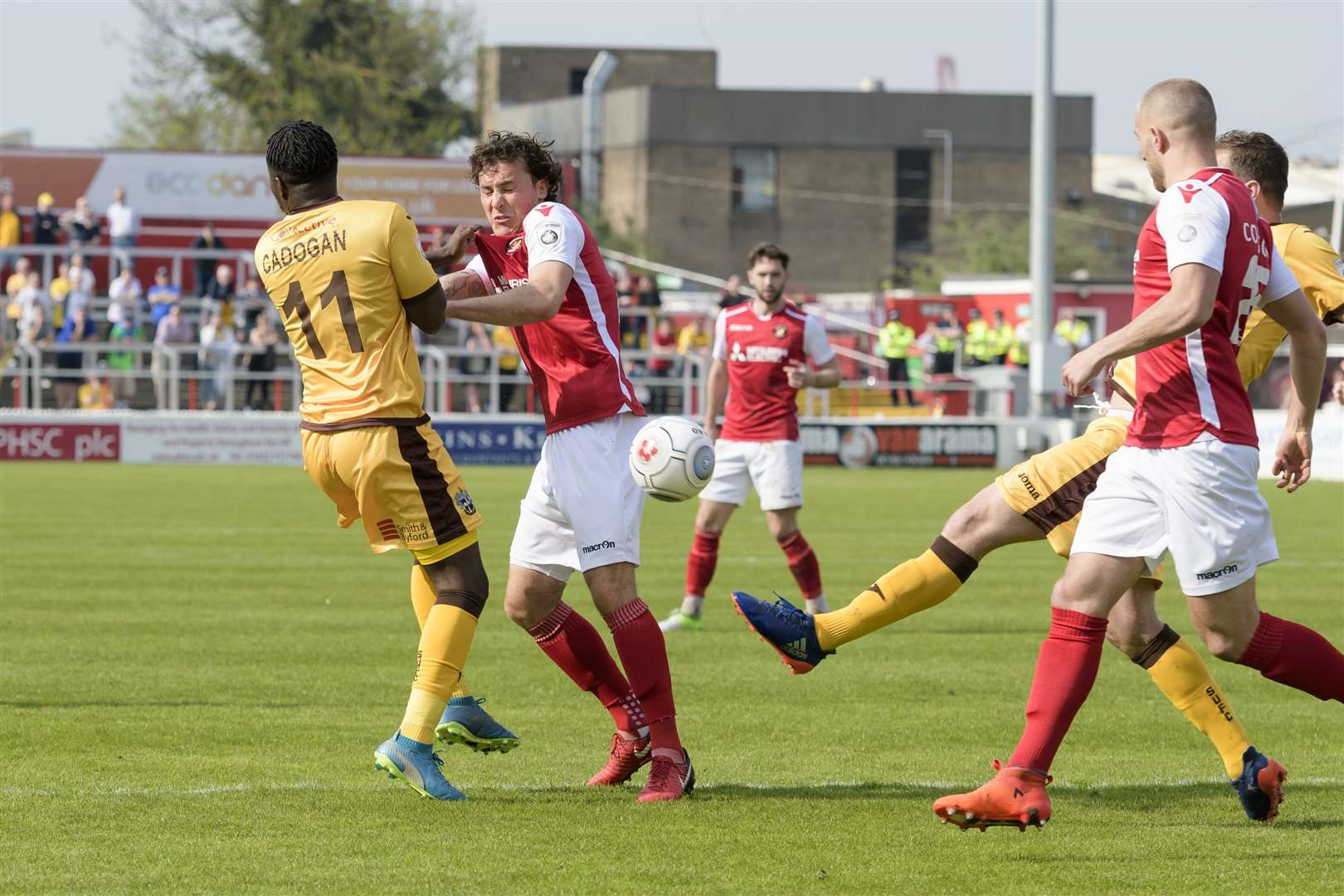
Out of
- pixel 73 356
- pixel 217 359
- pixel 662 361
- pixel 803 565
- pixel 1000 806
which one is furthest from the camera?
pixel 662 361

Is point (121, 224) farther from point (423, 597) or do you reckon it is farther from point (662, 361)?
point (423, 597)

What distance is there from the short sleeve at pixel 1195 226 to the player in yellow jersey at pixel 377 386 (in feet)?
7.82

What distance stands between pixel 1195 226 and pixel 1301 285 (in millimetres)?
1215

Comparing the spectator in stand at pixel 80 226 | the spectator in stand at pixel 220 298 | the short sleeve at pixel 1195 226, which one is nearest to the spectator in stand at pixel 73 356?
the spectator in stand at pixel 80 226

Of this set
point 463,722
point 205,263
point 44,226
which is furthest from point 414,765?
point 205,263

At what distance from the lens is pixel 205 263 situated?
35.5m

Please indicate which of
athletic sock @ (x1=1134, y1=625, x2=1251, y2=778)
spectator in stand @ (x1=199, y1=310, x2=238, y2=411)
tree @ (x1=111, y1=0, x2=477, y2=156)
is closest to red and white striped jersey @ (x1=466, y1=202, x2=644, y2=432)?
athletic sock @ (x1=1134, y1=625, x2=1251, y2=778)

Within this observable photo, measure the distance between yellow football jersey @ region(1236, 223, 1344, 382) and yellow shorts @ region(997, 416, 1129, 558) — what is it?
0.49 meters

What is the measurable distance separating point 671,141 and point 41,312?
3480 cm

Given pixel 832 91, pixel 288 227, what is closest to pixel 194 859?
pixel 288 227

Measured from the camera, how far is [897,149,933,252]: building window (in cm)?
6519

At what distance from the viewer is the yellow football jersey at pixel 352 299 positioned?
6.07 metres

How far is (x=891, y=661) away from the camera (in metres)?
10.1

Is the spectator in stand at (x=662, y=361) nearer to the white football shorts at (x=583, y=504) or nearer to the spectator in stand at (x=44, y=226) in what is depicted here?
the spectator in stand at (x=44, y=226)
